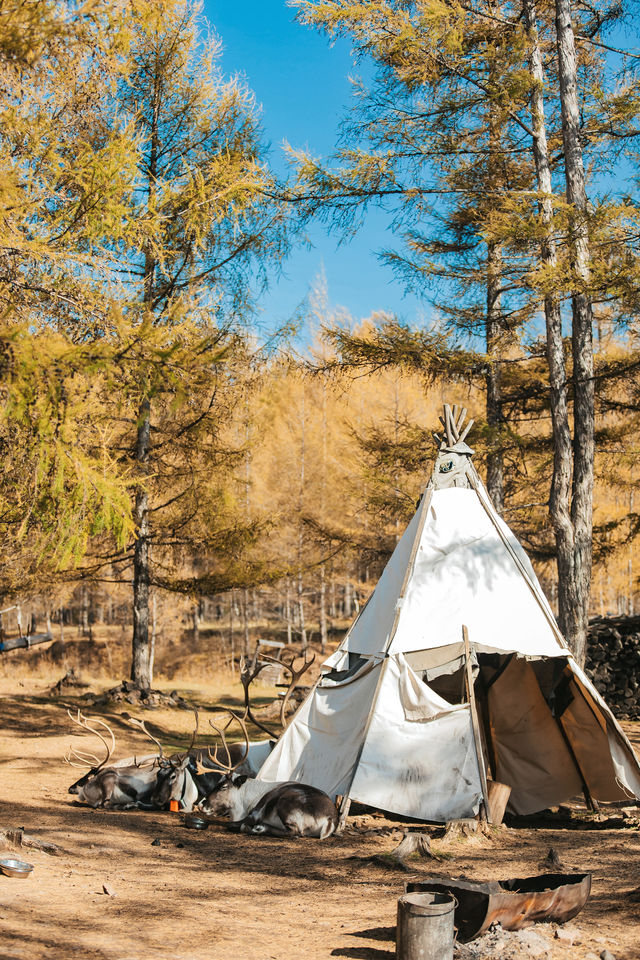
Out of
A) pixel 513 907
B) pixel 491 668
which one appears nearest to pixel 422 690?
pixel 491 668

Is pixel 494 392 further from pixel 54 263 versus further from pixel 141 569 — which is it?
pixel 54 263

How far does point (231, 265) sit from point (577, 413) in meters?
7.00

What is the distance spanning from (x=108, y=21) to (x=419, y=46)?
3.88 meters

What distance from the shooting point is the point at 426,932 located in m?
3.76

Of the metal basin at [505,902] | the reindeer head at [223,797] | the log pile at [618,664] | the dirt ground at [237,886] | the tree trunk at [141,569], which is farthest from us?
the log pile at [618,664]

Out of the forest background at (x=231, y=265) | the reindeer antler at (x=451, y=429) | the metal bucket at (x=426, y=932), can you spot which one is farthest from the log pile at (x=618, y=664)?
the metal bucket at (x=426, y=932)

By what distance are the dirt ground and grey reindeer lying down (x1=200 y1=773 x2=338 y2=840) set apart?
0.15 m

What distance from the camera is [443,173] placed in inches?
480

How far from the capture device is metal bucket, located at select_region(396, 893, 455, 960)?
3758mm

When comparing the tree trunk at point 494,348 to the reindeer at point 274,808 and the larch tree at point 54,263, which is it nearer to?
the reindeer at point 274,808

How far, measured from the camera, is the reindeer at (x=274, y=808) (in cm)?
711

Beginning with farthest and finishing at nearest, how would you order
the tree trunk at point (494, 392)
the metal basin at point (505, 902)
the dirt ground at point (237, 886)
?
1. the tree trunk at point (494, 392)
2. the dirt ground at point (237, 886)
3. the metal basin at point (505, 902)

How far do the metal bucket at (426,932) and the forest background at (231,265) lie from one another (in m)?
4.07

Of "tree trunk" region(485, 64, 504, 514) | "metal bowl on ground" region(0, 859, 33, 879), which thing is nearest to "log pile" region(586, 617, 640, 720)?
"tree trunk" region(485, 64, 504, 514)
